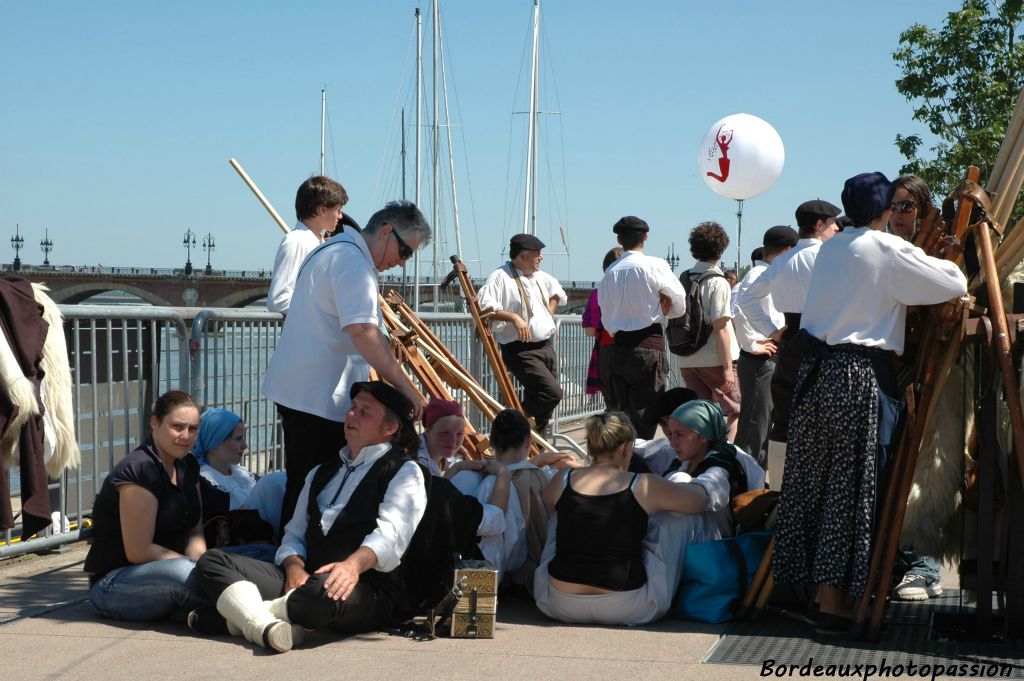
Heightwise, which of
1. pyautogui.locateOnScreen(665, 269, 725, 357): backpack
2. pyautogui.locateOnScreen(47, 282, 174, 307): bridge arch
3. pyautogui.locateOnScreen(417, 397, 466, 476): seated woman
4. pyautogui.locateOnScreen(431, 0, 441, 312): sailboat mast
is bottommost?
pyautogui.locateOnScreen(417, 397, 466, 476): seated woman

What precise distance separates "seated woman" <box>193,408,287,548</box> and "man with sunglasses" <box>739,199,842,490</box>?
2.46 meters

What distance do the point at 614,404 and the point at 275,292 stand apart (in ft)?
9.56

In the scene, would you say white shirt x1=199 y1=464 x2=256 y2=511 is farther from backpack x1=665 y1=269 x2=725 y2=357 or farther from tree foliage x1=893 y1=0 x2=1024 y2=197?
tree foliage x1=893 y1=0 x2=1024 y2=197

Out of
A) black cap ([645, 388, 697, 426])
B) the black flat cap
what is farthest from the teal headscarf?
the black flat cap

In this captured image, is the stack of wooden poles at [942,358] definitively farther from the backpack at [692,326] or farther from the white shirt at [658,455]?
the backpack at [692,326]

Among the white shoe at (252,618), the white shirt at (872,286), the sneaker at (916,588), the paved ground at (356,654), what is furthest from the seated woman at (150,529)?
the sneaker at (916,588)

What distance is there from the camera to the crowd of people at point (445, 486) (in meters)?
4.71

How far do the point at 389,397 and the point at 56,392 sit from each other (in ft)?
6.52

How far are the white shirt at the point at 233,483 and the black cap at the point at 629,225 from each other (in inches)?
133

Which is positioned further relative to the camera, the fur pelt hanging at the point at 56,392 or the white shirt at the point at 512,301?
the white shirt at the point at 512,301

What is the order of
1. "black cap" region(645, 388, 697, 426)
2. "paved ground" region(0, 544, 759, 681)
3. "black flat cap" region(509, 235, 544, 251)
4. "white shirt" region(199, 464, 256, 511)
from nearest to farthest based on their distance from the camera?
"paved ground" region(0, 544, 759, 681) → "white shirt" region(199, 464, 256, 511) → "black cap" region(645, 388, 697, 426) → "black flat cap" region(509, 235, 544, 251)

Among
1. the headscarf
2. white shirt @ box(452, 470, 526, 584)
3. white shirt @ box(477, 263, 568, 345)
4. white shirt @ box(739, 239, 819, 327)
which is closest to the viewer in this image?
white shirt @ box(452, 470, 526, 584)

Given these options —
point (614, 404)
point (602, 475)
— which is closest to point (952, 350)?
point (602, 475)

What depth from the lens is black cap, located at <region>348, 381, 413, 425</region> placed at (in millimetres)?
5055
